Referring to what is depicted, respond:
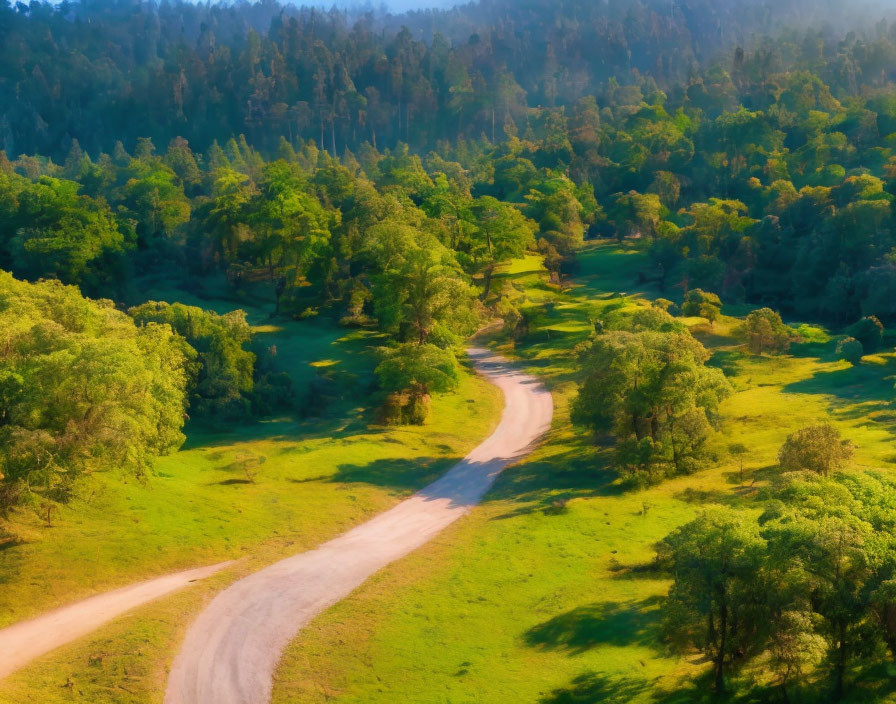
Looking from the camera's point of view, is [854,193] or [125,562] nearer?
[125,562]

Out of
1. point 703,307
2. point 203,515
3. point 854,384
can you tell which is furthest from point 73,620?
point 703,307

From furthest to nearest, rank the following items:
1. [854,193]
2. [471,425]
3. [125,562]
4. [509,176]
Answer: [509,176]
[854,193]
[471,425]
[125,562]

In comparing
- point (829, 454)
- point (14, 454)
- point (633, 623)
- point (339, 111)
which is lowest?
point (633, 623)

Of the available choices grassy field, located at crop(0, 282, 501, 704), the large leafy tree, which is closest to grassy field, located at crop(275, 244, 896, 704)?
grassy field, located at crop(0, 282, 501, 704)

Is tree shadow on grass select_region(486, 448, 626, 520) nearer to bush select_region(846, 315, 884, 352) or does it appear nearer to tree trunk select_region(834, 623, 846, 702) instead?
tree trunk select_region(834, 623, 846, 702)

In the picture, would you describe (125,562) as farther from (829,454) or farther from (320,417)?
(829,454)

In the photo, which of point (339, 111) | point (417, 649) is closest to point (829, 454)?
point (417, 649)
